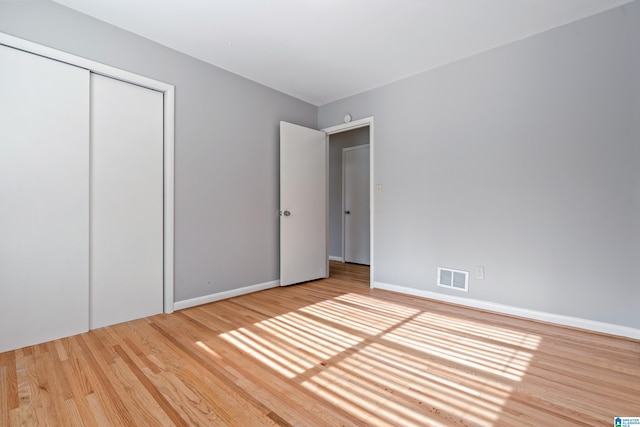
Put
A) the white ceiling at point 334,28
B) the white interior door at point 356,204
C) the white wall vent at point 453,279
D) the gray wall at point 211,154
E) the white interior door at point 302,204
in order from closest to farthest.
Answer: the white ceiling at point 334,28
the gray wall at point 211,154
the white wall vent at point 453,279
the white interior door at point 302,204
the white interior door at point 356,204

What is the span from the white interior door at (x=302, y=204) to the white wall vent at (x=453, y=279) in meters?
1.69

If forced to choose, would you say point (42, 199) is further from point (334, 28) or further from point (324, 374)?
point (334, 28)

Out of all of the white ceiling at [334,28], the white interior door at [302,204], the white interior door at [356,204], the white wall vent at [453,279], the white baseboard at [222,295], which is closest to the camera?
the white ceiling at [334,28]

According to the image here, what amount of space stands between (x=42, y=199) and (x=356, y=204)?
440 cm

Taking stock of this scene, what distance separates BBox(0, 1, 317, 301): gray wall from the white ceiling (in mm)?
159

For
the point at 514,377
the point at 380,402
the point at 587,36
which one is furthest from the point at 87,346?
the point at 587,36

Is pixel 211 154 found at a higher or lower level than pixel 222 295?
higher

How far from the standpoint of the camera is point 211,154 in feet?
10.2

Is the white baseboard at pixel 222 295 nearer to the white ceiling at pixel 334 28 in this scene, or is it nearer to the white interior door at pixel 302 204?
the white interior door at pixel 302 204

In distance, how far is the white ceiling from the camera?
2244 millimetres

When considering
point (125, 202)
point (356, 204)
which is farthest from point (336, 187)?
point (125, 202)

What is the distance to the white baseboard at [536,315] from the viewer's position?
2.26 meters

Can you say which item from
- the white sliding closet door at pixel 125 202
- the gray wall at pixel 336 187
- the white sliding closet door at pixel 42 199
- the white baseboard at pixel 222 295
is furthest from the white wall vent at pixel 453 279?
the white sliding closet door at pixel 42 199

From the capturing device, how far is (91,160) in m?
2.39
